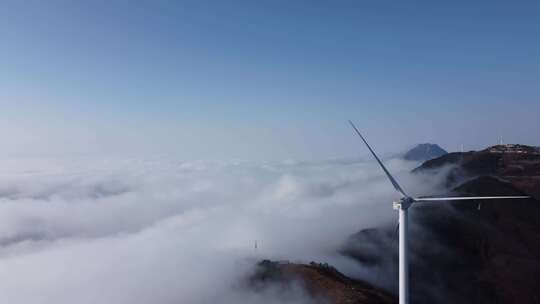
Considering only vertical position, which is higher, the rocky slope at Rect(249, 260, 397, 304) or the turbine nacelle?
the turbine nacelle

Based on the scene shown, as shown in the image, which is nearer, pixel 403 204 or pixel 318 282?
pixel 403 204

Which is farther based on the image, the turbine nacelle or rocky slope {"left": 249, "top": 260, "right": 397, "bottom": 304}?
rocky slope {"left": 249, "top": 260, "right": 397, "bottom": 304}

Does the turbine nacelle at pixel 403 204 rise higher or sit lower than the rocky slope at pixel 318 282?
higher

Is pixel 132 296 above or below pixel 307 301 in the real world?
below

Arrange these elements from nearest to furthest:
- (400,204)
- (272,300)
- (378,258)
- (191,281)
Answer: (400,204), (272,300), (191,281), (378,258)

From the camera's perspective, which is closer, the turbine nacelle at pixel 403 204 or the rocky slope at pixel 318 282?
the turbine nacelle at pixel 403 204

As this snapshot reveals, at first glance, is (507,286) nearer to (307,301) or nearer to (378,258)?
(378,258)

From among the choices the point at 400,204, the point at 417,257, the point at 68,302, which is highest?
the point at 400,204

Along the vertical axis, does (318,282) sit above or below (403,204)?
below

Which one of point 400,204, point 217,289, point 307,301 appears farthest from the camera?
point 217,289

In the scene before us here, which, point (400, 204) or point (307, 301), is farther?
point (307, 301)

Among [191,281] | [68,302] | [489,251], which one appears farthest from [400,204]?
[68,302]
